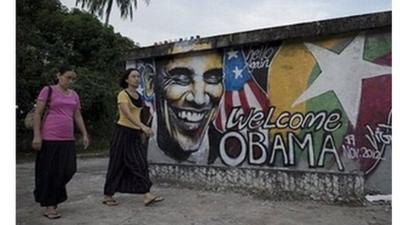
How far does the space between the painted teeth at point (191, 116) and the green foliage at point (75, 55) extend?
727 cm

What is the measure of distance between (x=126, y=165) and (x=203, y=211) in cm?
96

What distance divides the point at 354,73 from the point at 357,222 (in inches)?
67.4

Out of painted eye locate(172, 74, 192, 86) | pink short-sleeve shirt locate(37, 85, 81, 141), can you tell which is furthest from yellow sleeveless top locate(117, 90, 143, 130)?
painted eye locate(172, 74, 192, 86)

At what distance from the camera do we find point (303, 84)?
5891mm

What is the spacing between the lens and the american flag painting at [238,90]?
6.33 metres

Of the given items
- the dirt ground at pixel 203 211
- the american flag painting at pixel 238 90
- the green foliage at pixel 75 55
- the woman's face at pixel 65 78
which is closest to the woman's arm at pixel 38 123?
the woman's face at pixel 65 78

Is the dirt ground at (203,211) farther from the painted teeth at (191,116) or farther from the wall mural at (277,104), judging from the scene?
the painted teeth at (191,116)

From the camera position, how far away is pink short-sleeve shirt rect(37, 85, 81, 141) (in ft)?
15.5

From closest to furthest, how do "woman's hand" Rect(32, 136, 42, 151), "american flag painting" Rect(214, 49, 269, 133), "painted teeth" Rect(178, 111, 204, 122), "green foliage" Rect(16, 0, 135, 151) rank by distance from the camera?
1. "woman's hand" Rect(32, 136, 42, 151)
2. "american flag painting" Rect(214, 49, 269, 133)
3. "painted teeth" Rect(178, 111, 204, 122)
4. "green foliage" Rect(16, 0, 135, 151)

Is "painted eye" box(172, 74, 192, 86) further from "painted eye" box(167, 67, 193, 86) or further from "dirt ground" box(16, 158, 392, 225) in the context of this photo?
"dirt ground" box(16, 158, 392, 225)

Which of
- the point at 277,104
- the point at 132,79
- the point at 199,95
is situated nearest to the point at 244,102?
the point at 277,104

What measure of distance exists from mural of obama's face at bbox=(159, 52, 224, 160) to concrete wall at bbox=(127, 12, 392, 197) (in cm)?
1
